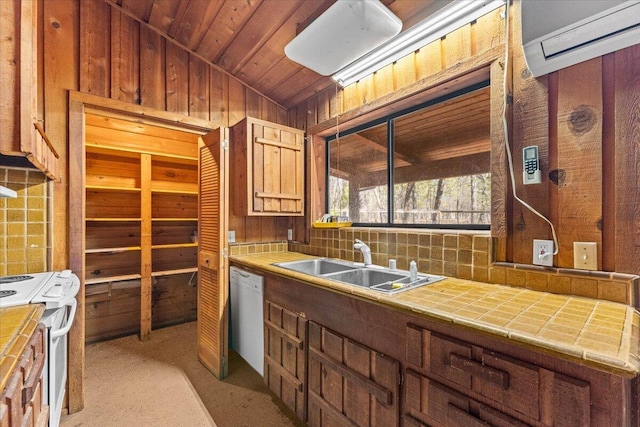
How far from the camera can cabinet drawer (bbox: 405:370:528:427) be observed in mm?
931

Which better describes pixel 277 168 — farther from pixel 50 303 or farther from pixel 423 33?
pixel 50 303

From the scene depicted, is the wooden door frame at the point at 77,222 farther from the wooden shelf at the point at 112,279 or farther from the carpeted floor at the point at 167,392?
the wooden shelf at the point at 112,279

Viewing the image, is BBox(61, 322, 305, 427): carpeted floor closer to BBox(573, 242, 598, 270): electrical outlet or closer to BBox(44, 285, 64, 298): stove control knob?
BBox(44, 285, 64, 298): stove control knob

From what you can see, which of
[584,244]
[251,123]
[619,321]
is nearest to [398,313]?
[619,321]

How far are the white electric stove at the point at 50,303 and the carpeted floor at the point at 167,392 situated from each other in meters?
0.49

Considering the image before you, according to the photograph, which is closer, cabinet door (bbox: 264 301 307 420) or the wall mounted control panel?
the wall mounted control panel

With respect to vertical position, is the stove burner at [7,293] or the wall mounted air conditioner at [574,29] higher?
the wall mounted air conditioner at [574,29]

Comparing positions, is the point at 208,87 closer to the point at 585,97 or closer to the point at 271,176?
the point at 271,176

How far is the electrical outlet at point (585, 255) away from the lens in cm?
120

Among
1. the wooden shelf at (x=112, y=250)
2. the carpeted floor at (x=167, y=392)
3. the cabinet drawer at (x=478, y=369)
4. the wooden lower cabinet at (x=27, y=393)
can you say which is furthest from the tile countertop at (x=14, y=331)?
the wooden shelf at (x=112, y=250)

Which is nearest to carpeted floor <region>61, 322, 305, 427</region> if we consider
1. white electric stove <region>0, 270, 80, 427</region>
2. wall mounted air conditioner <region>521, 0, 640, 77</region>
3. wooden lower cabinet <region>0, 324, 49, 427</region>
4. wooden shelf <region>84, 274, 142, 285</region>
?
white electric stove <region>0, 270, 80, 427</region>

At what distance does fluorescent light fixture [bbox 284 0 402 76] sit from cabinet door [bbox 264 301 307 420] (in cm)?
170

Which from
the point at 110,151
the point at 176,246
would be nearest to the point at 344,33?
the point at 110,151

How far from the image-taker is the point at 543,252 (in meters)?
1.33
